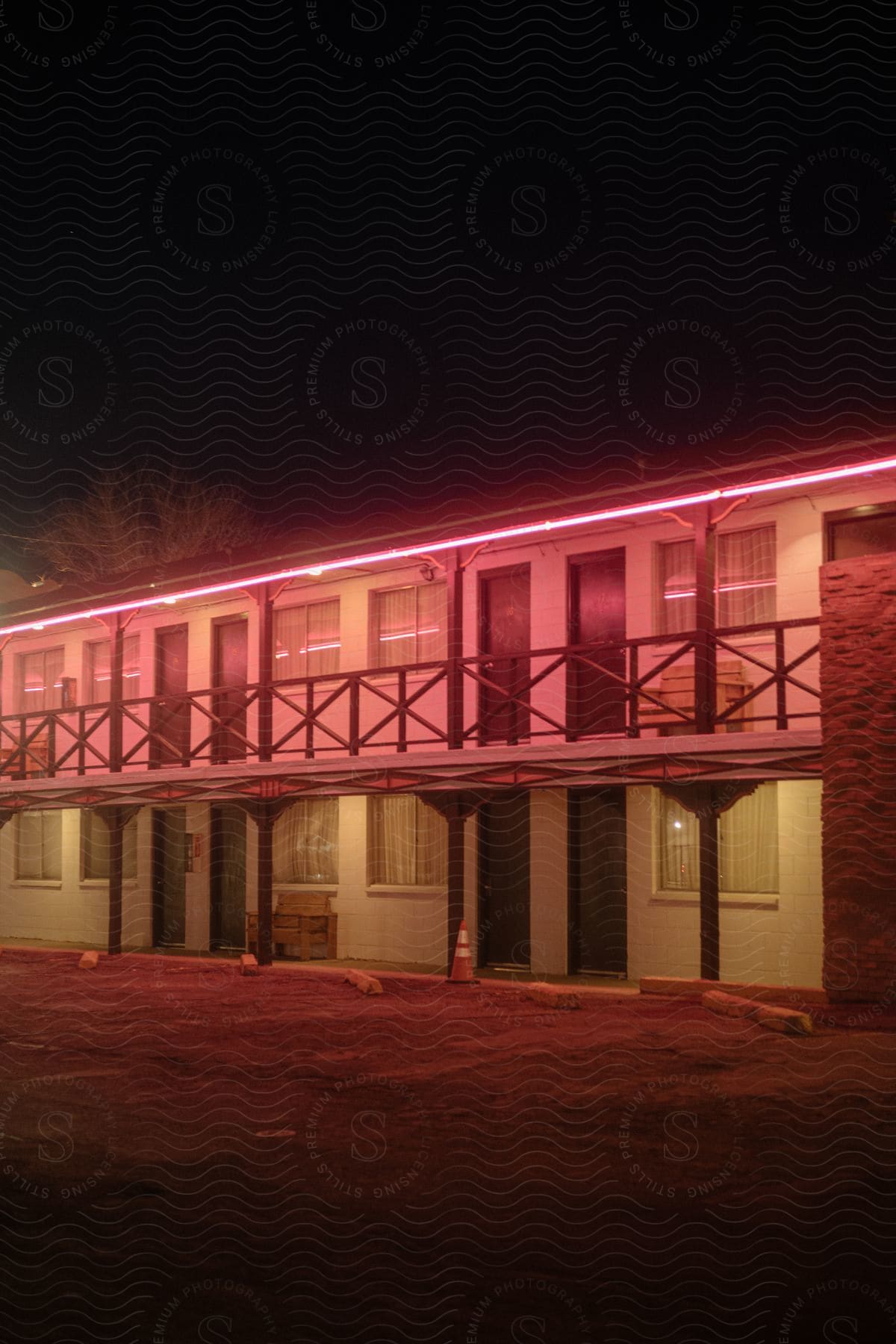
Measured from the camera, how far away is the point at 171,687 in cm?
2384

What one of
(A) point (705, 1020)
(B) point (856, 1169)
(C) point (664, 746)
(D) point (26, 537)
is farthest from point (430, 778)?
(D) point (26, 537)

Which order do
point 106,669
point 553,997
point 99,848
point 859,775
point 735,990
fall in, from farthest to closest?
point 99,848 < point 106,669 < point 553,997 < point 735,990 < point 859,775

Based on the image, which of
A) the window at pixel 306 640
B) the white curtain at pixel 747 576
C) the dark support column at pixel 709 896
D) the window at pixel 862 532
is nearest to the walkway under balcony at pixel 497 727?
the white curtain at pixel 747 576

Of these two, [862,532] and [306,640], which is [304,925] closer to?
[306,640]

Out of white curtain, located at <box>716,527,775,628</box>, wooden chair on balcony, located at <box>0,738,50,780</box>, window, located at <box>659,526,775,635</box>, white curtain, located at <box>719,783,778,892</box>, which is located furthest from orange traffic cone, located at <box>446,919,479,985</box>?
wooden chair on balcony, located at <box>0,738,50,780</box>

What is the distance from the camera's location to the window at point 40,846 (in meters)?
26.2

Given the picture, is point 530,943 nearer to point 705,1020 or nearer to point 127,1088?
point 705,1020

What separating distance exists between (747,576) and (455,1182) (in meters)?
9.82

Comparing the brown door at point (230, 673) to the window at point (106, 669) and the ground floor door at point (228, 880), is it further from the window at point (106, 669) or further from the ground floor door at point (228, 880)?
the window at point (106, 669)

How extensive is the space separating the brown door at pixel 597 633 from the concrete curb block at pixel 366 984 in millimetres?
3832

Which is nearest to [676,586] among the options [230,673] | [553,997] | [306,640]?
[553,997]

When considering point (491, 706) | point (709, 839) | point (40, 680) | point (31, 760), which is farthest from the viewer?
point (40, 680)

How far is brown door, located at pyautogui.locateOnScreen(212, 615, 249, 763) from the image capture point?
22125 millimetres

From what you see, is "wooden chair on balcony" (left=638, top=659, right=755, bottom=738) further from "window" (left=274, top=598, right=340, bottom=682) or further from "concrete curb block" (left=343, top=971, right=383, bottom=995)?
"window" (left=274, top=598, right=340, bottom=682)
